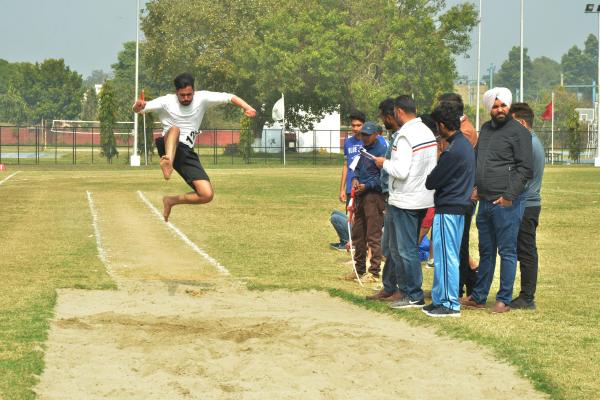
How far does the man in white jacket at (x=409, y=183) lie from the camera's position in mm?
10945

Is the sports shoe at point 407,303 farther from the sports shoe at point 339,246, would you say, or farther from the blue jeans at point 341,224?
the sports shoe at point 339,246

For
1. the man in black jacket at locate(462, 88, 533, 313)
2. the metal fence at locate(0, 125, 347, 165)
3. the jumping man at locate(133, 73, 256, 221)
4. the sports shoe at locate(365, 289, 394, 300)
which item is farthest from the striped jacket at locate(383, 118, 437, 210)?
the metal fence at locate(0, 125, 347, 165)

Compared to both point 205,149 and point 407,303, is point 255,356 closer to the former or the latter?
point 407,303

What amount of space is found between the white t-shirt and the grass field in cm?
207

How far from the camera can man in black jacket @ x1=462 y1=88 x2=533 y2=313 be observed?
35.4 ft

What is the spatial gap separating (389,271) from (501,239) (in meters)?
1.50

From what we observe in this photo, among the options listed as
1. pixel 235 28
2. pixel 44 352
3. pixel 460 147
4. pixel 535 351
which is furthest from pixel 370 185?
pixel 235 28

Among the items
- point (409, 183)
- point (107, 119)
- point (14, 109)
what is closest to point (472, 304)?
point (409, 183)

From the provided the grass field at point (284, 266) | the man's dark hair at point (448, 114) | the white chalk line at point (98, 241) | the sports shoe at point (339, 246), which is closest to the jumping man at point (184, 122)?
the grass field at point (284, 266)

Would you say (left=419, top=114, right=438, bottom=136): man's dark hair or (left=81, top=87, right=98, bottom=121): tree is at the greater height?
(left=81, top=87, right=98, bottom=121): tree

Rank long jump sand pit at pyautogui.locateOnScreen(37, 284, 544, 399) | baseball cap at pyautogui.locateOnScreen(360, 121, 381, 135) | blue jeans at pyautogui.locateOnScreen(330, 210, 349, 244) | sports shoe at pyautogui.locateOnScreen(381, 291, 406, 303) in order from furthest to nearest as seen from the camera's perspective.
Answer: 1. blue jeans at pyautogui.locateOnScreen(330, 210, 349, 244)
2. baseball cap at pyautogui.locateOnScreen(360, 121, 381, 135)
3. sports shoe at pyautogui.locateOnScreen(381, 291, 406, 303)
4. long jump sand pit at pyautogui.locateOnScreen(37, 284, 544, 399)

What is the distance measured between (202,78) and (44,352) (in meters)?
77.6

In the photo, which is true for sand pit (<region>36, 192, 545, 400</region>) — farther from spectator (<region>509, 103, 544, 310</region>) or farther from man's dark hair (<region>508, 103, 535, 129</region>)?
man's dark hair (<region>508, 103, 535, 129</region>)

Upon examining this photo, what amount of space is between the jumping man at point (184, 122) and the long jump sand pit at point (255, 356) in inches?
73.3
